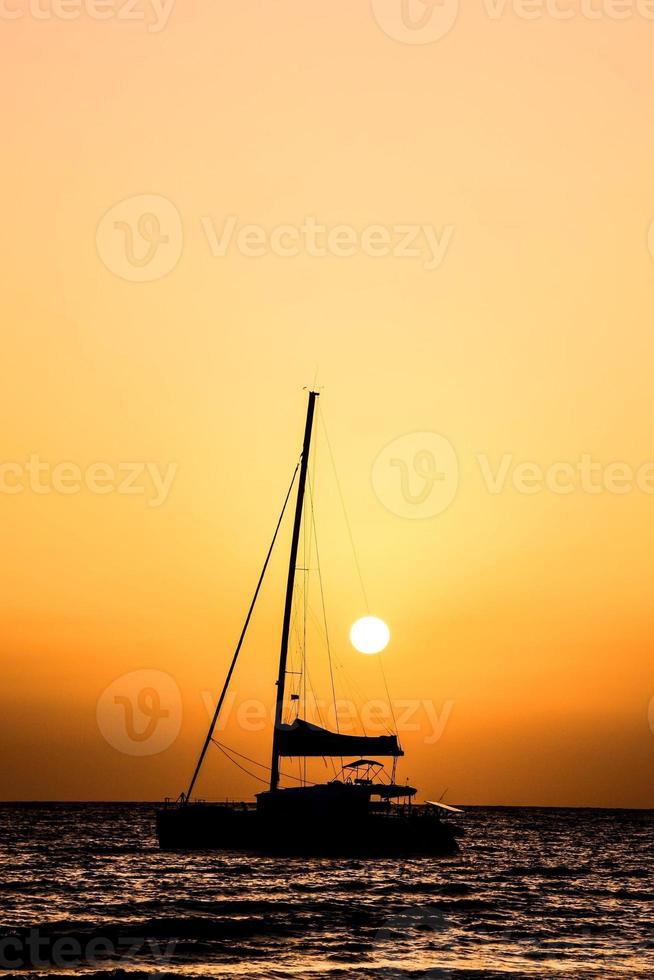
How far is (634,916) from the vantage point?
1604 inches

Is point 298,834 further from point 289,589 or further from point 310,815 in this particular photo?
point 289,589

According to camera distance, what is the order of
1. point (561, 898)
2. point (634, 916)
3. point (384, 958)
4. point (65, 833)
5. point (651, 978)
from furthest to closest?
point (65, 833) → point (561, 898) → point (634, 916) → point (384, 958) → point (651, 978)

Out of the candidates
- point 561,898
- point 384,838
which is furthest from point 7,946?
point 561,898

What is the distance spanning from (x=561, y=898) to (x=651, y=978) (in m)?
20.0

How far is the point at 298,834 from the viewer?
47062mm

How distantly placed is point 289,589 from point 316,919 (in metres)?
17.2

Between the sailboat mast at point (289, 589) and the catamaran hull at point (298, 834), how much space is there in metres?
2.14

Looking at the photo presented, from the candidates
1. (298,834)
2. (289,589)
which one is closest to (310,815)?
(298,834)

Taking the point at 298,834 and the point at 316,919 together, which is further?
the point at 298,834

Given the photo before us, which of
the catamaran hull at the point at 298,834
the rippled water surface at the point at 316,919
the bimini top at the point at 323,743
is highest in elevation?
the bimini top at the point at 323,743

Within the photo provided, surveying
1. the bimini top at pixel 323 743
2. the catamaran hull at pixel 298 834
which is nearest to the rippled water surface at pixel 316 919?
the catamaran hull at pixel 298 834

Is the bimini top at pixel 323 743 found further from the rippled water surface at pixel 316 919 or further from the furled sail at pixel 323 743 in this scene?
the rippled water surface at pixel 316 919

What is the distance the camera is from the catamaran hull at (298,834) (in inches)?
1850

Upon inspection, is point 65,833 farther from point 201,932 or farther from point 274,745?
point 201,932
